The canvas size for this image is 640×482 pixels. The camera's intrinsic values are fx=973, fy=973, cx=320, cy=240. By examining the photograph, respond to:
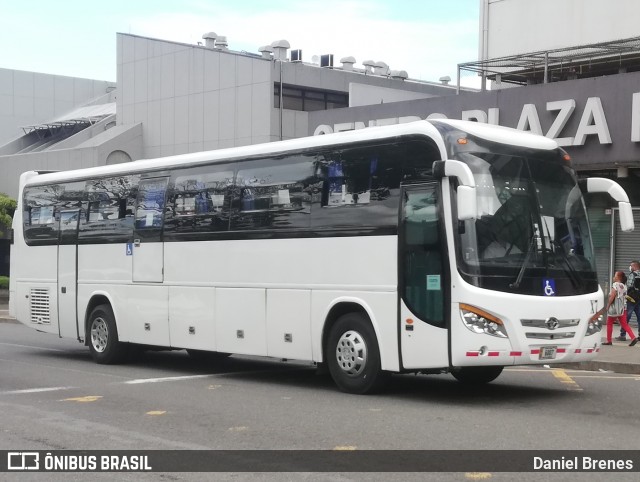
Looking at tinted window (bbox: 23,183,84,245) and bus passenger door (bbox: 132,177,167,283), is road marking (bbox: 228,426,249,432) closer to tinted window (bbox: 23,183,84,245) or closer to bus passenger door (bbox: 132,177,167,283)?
bus passenger door (bbox: 132,177,167,283)

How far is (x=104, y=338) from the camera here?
17.2 m

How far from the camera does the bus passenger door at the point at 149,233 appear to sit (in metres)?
16.0

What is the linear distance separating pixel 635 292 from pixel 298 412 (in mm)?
11619

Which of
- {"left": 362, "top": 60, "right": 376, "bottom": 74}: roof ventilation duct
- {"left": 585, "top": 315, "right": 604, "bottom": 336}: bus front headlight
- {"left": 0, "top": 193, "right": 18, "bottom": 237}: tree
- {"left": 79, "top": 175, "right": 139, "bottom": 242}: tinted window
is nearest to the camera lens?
{"left": 585, "top": 315, "right": 604, "bottom": 336}: bus front headlight

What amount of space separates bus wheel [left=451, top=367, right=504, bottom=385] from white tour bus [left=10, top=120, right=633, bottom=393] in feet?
0.10

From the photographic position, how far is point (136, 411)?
11250 millimetres

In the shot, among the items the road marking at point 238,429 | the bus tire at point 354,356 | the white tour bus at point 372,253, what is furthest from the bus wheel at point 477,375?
the road marking at point 238,429

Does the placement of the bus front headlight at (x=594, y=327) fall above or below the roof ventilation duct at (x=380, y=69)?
below

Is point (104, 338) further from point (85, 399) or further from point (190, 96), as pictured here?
point (190, 96)

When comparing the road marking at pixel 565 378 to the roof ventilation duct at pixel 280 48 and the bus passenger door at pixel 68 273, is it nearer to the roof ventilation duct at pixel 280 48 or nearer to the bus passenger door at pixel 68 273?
the bus passenger door at pixel 68 273

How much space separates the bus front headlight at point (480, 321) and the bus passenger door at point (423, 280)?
288 millimetres

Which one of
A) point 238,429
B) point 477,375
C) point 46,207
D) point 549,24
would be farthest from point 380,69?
point 238,429

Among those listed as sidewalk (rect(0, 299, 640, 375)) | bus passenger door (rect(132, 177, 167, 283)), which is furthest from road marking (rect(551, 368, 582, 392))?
bus passenger door (rect(132, 177, 167, 283))

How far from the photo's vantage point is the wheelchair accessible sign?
11.7m
